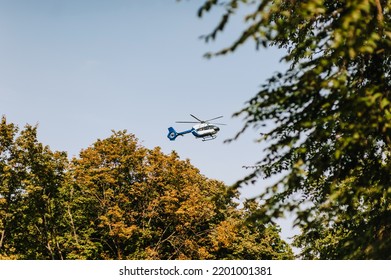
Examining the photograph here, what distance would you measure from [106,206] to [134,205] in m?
2.63

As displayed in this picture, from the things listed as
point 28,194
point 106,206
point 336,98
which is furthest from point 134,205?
point 336,98

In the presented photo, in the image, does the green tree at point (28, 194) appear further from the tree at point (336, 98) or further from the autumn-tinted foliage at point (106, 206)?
the tree at point (336, 98)

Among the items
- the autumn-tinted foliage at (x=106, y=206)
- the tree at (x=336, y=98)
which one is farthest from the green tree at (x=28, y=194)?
the tree at (x=336, y=98)

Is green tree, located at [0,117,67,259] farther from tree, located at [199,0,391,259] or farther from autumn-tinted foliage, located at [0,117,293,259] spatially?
tree, located at [199,0,391,259]

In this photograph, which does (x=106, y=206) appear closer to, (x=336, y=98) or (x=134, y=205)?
(x=134, y=205)

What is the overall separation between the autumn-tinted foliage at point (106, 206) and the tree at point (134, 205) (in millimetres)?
87

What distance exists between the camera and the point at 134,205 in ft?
137

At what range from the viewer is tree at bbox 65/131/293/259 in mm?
39719

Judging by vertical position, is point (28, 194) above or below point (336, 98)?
above

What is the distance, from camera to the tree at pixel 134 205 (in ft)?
130

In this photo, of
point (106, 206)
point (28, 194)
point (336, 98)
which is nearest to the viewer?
point (336, 98)

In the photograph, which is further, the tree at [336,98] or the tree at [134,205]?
the tree at [134,205]

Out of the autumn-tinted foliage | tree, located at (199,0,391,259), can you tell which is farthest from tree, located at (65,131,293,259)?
tree, located at (199,0,391,259)

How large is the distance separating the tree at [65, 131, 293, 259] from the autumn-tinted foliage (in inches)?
3.4
